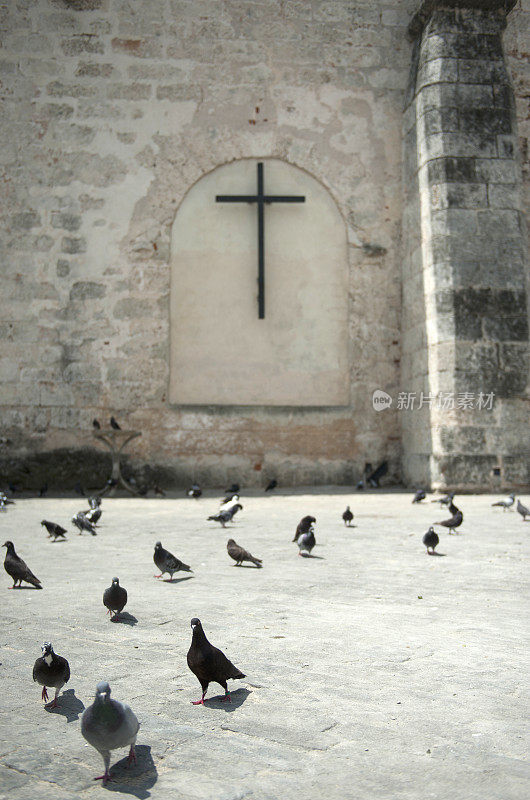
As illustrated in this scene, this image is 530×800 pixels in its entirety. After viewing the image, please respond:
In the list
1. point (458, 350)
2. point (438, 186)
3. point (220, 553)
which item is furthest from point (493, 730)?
point (438, 186)

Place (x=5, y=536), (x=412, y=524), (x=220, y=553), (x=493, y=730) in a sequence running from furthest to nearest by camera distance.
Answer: (x=412, y=524)
(x=5, y=536)
(x=220, y=553)
(x=493, y=730)

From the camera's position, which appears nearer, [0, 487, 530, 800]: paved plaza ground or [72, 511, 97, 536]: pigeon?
[0, 487, 530, 800]: paved plaza ground

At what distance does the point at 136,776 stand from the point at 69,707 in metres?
0.56

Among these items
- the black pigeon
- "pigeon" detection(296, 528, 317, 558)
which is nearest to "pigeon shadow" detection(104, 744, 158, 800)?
"pigeon" detection(296, 528, 317, 558)

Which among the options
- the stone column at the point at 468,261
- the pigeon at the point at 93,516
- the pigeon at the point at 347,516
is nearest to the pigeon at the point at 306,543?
the pigeon at the point at 347,516

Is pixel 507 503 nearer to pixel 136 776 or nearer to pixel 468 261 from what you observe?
pixel 468 261

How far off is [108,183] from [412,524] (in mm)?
6708

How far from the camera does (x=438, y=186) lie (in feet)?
32.7

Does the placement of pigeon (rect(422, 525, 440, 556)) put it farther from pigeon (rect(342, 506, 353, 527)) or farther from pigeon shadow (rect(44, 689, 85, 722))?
pigeon shadow (rect(44, 689, 85, 722))

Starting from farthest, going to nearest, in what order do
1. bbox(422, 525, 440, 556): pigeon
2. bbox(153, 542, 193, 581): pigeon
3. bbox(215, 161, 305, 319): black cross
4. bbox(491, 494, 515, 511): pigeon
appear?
bbox(215, 161, 305, 319): black cross → bbox(491, 494, 515, 511): pigeon → bbox(422, 525, 440, 556): pigeon → bbox(153, 542, 193, 581): pigeon

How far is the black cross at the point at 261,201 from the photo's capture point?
1091 cm

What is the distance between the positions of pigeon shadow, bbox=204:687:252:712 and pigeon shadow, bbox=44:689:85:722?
1.39 feet

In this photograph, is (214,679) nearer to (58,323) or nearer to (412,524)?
(412,524)

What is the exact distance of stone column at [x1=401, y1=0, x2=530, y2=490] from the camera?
957 cm
